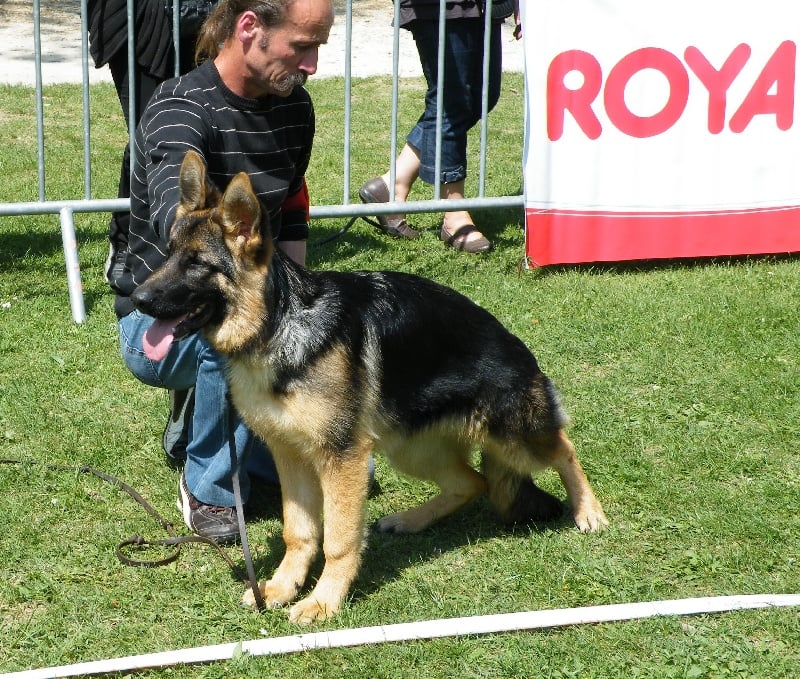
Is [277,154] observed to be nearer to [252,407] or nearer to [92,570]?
[252,407]

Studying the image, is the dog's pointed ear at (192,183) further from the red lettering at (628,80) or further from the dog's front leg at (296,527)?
the red lettering at (628,80)

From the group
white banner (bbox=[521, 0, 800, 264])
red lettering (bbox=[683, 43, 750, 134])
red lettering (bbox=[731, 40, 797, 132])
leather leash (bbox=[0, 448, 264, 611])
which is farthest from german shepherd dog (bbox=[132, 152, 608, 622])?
red lettering (bbox=[731, 40, 797, 132])

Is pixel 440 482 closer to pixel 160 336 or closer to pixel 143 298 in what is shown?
pixel 160 336

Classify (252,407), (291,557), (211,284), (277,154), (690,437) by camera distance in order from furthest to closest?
(690,437), (277,154), (291,557), (252,407), (211,284)

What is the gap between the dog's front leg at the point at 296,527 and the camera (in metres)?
3.79

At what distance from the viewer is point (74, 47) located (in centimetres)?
1468

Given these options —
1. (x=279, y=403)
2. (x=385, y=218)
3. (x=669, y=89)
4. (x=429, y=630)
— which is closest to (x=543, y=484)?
(x=429, y=630)

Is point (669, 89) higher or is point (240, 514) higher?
point (669, 89)

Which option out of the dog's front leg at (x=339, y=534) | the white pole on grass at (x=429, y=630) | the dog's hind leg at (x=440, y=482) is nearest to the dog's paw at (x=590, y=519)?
the dog's hind leg at (x=440, y=482)

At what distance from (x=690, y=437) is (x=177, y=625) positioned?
2646 mm

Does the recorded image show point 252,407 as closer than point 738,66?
Yes

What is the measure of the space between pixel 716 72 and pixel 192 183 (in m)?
4.73

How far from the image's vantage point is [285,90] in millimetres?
3963

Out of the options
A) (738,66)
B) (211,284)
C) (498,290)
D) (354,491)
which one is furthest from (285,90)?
(738,66)
